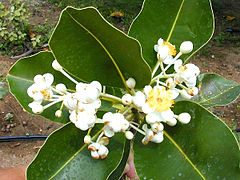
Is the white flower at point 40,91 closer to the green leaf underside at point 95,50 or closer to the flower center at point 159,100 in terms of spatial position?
the green leaf underside at point 95,50

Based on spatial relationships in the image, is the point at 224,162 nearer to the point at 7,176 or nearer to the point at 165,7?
the point at 165,7

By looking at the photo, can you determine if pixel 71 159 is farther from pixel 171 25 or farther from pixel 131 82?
pixel 171 25

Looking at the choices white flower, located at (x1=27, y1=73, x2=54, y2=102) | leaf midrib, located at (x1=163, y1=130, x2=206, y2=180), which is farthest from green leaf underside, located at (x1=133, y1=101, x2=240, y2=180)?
white flower, located at (x1=27, y1=73, x2=54, y2=102)

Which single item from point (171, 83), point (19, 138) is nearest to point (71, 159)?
point (171, 83)

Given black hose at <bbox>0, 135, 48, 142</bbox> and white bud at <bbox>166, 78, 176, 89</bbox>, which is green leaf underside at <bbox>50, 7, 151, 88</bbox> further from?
black hose at <bbox>0, 135, 48, 142</bbox>

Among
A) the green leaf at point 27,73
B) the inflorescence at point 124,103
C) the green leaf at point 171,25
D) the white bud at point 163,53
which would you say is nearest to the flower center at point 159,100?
the inflorescence at point 124,103

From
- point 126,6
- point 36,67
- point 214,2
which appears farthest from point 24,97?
point 214,2

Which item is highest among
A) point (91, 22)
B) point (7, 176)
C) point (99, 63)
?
point (91, 22)
